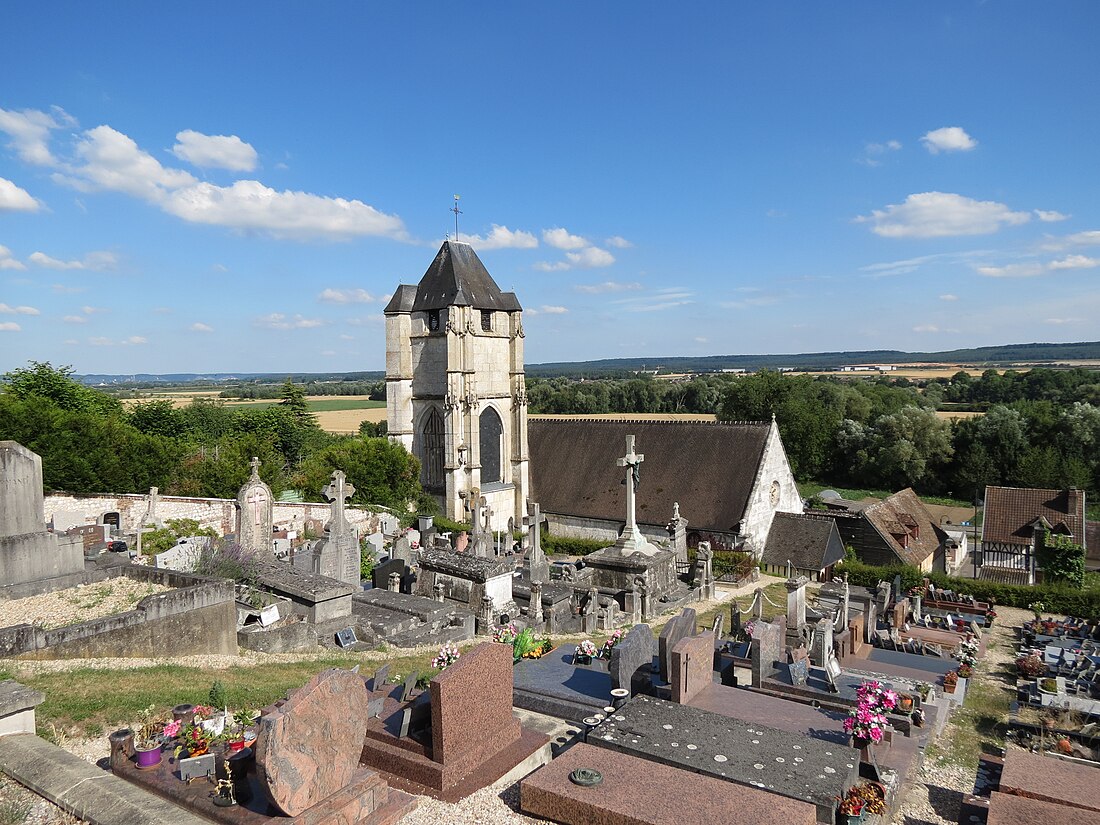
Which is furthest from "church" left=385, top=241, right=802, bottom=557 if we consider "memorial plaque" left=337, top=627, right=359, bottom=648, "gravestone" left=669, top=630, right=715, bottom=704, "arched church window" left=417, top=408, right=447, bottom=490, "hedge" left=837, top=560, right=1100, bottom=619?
"gravestone" left=669, top=630, right=715, bottom=704

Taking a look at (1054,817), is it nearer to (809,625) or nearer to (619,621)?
(809,625)

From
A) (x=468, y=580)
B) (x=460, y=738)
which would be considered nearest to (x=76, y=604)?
(x=468, y=580)

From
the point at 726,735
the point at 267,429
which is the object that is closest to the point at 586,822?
the point at 726,735

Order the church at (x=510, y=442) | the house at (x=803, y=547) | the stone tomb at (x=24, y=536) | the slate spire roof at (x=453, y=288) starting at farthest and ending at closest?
the slate spire roof at (x=453, y=288), the church at (x=510, y=442), the house at (x=803, y=547), the stone tomb at (x=24, y=536)

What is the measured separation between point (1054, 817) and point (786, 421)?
49.5 metres

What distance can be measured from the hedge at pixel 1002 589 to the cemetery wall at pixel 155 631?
65.2 feet

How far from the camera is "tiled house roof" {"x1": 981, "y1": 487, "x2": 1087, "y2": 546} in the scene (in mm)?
28484

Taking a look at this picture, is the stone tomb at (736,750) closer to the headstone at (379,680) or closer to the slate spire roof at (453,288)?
the headstone at (379,680)

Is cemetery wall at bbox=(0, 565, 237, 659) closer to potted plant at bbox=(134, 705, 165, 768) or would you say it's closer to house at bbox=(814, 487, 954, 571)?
potted plant at bbox=(134, 705, 165, 768)

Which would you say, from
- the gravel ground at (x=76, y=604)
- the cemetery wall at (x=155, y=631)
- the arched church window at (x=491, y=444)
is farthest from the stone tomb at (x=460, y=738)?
the arched church window at (x=491, y=444)

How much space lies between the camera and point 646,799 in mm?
6672

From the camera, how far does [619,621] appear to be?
58.6 feet

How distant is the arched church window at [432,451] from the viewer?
32.2 metres

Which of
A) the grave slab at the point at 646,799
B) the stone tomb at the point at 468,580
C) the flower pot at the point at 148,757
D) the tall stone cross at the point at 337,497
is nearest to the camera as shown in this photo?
the grave slab at the point at 646,799
